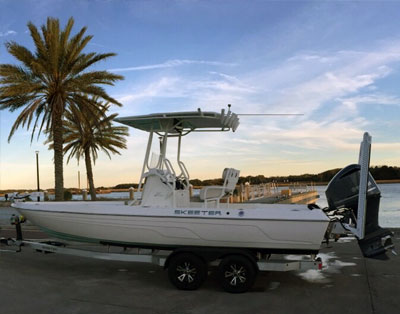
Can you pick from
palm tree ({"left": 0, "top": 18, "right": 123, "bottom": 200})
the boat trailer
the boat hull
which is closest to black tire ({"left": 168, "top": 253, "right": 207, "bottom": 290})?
the boat trailer

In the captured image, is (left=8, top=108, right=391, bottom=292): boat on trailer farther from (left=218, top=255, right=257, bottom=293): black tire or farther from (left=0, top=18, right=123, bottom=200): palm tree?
(left=0, top=18, right=123, bottom=200): palm tree

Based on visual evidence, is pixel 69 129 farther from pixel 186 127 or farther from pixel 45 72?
pixel 186 127

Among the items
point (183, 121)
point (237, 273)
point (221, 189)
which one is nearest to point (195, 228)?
point (237, 273)

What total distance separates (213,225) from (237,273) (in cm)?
78

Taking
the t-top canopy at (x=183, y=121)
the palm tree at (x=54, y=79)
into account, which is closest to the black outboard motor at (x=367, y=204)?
the t-top canopy at (x=183, y=121)

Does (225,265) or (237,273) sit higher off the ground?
(225,265)

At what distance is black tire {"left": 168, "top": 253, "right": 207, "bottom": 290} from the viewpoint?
5.82 m

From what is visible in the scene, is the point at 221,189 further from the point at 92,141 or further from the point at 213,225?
the point at 92,141

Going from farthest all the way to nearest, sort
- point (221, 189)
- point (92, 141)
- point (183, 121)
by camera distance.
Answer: point (92, 141) < point (183, 121) < point (221, 189)

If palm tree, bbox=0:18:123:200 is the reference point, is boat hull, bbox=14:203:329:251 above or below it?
below

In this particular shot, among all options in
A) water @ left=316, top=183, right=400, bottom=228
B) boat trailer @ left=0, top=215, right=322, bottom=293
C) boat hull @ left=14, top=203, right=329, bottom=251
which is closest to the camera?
boat hull @ left=14, top=203, right=329, bottom=251

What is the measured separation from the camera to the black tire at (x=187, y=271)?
582cm

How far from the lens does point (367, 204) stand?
569 cm

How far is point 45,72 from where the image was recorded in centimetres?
1798
